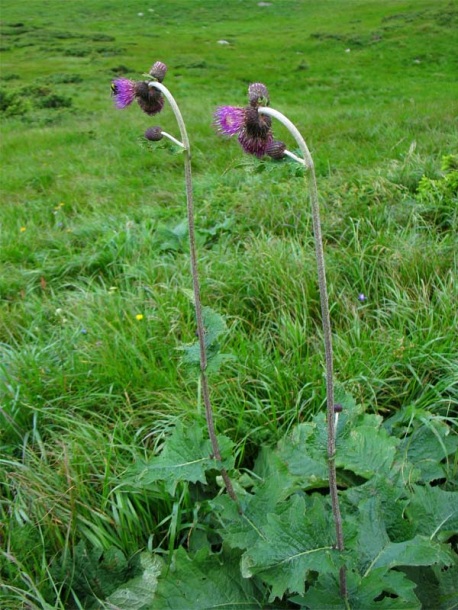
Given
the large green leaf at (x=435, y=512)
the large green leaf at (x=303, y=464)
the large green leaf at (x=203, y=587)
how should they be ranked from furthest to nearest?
the large green leaf at (x=303, y=464)
the large green leaf at (x=435, y=512)
the large green leaf at (x=203, y=587)

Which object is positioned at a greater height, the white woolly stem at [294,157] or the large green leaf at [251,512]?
the white woolly stem at [294,157]

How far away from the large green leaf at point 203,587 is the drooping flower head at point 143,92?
137 centimetres

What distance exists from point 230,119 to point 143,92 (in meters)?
0.39

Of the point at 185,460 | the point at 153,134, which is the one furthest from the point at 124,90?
the point at 185,460

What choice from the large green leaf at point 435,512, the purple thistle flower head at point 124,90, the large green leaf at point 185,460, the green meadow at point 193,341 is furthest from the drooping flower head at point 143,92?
the large green leaf at point 435,512

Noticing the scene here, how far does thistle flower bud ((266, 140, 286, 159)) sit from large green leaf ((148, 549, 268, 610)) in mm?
1240

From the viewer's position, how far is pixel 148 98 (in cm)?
164

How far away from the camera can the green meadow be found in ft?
6.54

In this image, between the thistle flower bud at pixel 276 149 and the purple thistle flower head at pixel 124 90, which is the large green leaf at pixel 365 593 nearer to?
the thistle flower bud at pixel 276 149

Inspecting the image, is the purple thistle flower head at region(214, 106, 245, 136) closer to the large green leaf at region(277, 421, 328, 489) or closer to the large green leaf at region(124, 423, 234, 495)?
the large green leaf at region(124, 423, 234, 495)

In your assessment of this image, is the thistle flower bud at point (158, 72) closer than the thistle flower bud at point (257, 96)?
No

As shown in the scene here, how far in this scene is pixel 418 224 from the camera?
4.19 m

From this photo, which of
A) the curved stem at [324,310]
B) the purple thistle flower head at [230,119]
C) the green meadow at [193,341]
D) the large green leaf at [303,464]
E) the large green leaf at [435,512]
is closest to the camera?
the curved stem at [324,310]

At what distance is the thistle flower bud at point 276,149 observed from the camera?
1309 millimetres
